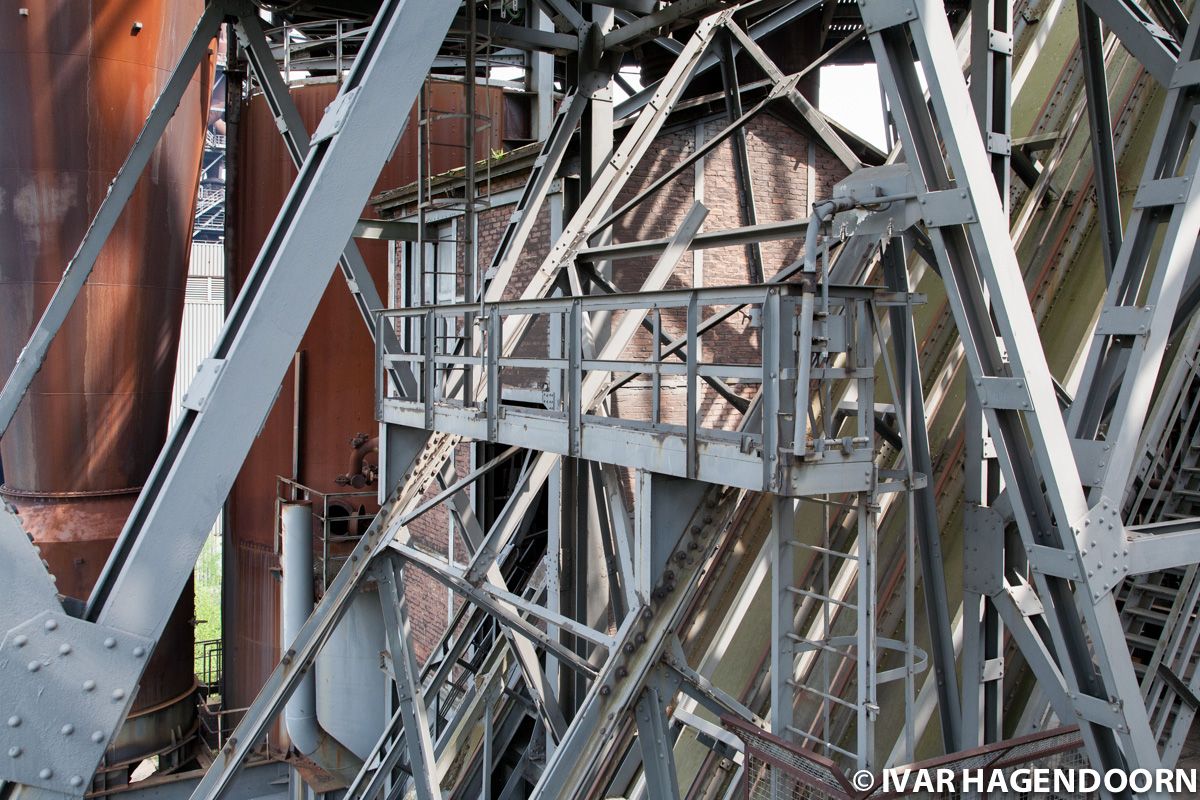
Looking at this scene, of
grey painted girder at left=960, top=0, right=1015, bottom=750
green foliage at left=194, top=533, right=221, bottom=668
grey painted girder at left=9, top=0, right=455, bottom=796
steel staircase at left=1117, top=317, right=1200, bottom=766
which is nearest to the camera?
grey painted girder at left=9, top=0, right=455, bottom=796

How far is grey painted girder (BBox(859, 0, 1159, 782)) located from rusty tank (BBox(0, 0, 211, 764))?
11870 mm

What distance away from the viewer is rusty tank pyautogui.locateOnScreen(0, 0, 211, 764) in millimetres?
13312

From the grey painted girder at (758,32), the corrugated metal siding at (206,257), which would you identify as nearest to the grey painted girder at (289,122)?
the grey painted girder at (758,32)

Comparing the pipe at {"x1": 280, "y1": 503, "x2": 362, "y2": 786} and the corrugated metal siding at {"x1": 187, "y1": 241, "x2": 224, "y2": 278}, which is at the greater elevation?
the corrugated metal siding at {"x1": 187, "y1": 241, "x2": 224, "y2": 278}

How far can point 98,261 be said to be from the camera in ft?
45.9

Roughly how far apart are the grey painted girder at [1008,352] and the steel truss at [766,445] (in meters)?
0.02

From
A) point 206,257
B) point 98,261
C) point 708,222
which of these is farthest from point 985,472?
point 206,257

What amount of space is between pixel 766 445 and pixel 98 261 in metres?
12.1

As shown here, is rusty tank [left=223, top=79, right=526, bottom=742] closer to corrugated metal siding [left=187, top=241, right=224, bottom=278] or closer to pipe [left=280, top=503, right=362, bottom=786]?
pipe [left=280, top=503, right=362, bottom=786]

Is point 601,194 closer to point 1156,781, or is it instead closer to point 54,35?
point 1156,781

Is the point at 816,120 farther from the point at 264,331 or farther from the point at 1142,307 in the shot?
the point at 264,331

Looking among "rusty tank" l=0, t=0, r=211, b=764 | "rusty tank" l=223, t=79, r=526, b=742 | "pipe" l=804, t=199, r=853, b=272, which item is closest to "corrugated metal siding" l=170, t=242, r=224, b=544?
"rusty tank" l=223, t=79, r=526, b=742

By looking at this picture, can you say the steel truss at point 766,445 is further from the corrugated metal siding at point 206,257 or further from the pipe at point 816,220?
the corrugated metal siding at point 206,257

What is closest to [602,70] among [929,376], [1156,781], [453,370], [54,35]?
[453,370]
